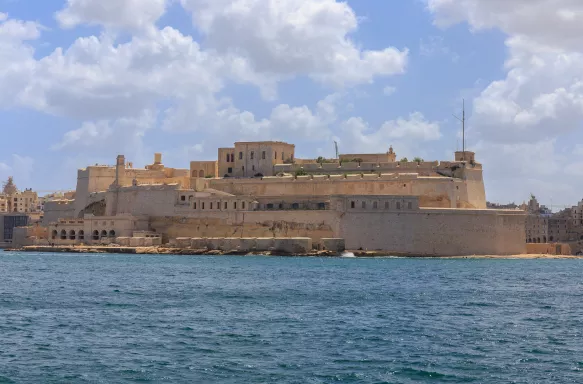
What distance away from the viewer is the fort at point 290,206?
6000cm

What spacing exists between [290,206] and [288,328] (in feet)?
137

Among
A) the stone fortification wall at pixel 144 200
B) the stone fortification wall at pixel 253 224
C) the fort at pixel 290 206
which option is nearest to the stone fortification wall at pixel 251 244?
the fort at pixel 290 206

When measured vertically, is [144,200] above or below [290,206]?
above

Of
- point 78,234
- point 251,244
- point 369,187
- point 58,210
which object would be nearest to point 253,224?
point 251,244

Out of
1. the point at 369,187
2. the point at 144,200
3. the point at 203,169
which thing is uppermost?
the point at 203,169

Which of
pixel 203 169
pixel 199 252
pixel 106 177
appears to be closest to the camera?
pixel 199 252

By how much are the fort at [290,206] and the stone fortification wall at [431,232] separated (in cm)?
6

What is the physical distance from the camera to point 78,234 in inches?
2670

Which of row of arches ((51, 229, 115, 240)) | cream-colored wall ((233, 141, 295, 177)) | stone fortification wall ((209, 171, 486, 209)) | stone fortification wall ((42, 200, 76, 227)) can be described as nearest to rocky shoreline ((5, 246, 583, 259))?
row of arches ((51, 229, 115, 240))

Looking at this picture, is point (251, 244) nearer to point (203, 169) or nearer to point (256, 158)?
point (256, 158)

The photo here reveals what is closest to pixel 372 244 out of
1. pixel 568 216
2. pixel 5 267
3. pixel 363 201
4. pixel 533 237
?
pixel 363 201

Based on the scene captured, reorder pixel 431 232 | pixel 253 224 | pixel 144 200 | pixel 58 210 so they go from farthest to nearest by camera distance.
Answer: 1. pixel 58 210
2. pixel 144 200
3. pixel 253 224
4. pixel 431 232

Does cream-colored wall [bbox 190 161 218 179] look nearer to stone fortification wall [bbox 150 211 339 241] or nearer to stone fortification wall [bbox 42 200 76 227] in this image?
stone fortification wall [bbox 150 211 339 241]

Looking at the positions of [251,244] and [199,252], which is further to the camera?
[199,252]
